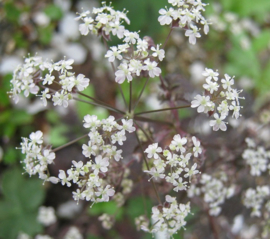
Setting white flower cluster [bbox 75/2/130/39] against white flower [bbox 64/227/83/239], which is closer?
white flower cluster [bbox 75/2/130/39]

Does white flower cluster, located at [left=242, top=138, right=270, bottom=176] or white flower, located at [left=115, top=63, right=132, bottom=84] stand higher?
white flower, located at [left=115, top=63, right=132, bottom=84]

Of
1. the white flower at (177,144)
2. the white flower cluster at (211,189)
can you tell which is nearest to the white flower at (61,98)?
the white flower at (177,144)

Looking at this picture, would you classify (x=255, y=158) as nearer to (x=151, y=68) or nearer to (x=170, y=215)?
(x=170, y=215)

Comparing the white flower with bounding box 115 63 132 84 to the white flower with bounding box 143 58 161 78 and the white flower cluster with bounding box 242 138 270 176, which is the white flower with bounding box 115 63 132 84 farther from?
the white flower cluster with bounding box 242 138 270 176

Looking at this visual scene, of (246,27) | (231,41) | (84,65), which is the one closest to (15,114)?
(84,65)

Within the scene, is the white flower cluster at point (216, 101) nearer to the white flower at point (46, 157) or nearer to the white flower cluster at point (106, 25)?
the white flower cluster at point (106, 25)

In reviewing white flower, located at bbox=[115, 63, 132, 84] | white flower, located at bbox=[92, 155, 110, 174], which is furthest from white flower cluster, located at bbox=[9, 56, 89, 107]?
white flower, located at bbox=[92, 155, 110, 174]

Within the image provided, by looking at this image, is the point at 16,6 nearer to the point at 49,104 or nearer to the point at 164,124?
the point at 49,104
